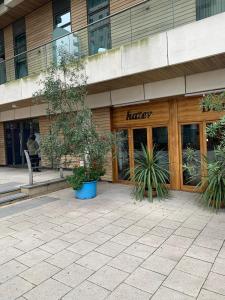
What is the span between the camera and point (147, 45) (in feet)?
21.1

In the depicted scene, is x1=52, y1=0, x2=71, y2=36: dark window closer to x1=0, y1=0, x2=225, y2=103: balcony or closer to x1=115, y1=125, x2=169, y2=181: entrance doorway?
x1=0, y1=0, x2=225, y2=103: balcony

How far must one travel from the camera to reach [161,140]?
8.27 m

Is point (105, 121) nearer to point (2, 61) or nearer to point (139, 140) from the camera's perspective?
point (139, 140)

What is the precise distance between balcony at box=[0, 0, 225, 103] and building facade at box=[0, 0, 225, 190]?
0.07 ft

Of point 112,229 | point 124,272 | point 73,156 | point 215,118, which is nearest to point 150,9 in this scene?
point 215,118

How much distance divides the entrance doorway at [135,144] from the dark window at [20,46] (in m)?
5.38

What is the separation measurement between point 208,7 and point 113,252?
620 cm


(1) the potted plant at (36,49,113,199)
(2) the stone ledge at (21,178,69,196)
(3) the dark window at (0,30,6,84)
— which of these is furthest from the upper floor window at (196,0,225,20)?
(3) the dark window at (0,30,6,84)

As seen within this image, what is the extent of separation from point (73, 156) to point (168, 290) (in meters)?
4.72

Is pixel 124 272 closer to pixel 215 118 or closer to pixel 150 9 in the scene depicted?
pixel 215 118

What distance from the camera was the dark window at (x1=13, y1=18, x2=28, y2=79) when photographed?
37.1 feet

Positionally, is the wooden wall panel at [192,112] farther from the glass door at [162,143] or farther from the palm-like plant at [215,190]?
the palm-like plant at [215,190]

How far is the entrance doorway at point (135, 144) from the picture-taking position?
8227 mm

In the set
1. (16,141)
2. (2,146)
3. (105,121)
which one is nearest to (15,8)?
(16,141)
